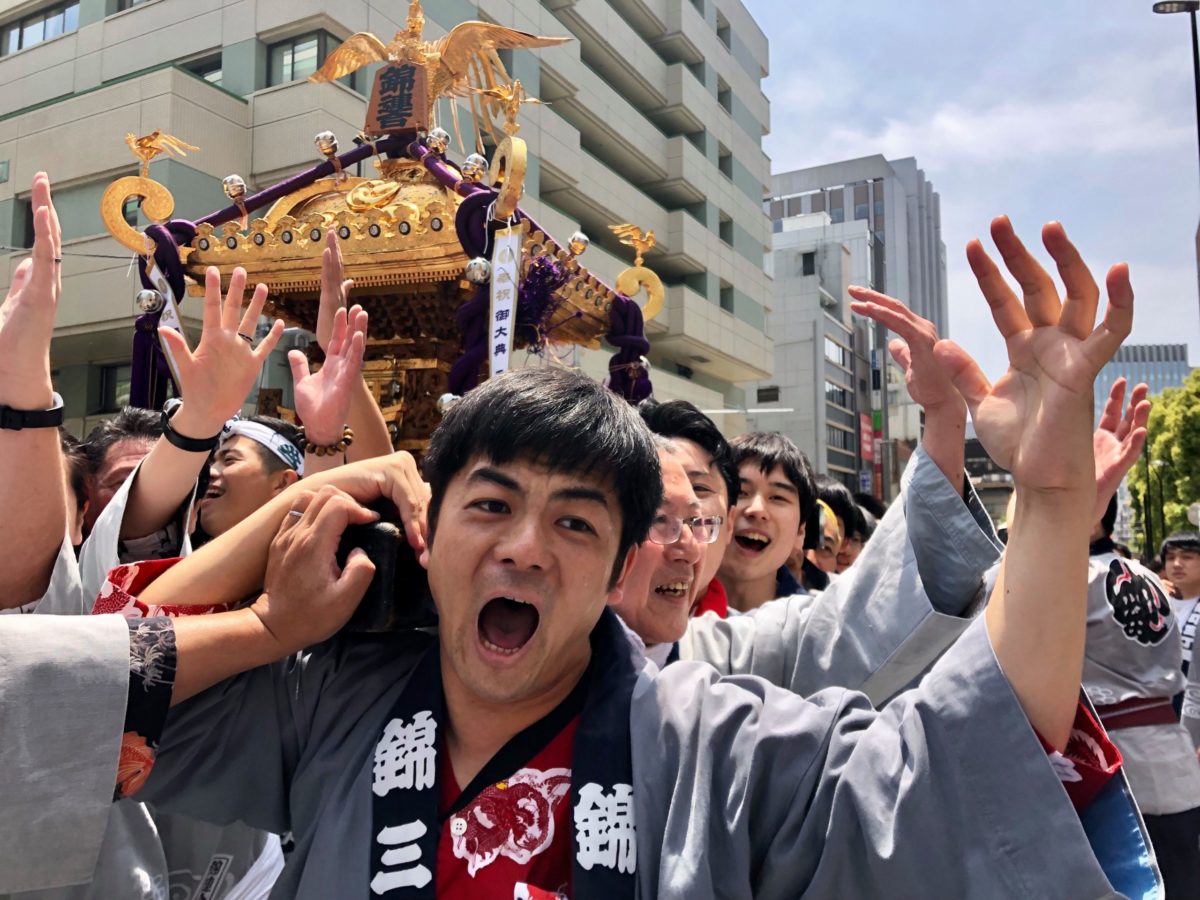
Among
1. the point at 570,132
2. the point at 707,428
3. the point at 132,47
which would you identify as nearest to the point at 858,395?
the point at 570,132

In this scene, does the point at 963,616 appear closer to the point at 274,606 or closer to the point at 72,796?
the point at 274,606

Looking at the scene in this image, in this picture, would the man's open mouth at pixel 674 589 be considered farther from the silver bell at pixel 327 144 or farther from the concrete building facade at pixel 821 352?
the concrete building facade at pixel 821 352

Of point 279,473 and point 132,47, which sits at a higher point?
point 132,47

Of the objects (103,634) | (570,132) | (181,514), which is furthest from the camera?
(570,132)

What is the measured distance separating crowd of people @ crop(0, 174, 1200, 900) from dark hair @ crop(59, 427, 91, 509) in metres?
0.36

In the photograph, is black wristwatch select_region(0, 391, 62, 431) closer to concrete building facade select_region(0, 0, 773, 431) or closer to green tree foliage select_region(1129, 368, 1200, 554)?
concrete building facade select_region(0, 0, 773, 431)

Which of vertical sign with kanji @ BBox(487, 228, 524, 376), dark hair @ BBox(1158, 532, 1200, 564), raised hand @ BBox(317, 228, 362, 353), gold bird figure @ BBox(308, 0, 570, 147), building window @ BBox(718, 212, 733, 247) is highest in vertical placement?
building window @ BBox(718, 212, 733, 247)

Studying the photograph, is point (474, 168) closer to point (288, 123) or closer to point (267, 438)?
point (267, 438)

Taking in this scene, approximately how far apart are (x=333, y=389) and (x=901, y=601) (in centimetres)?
136

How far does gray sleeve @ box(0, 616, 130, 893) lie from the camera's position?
1170 mm

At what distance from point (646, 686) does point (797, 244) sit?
3839cm

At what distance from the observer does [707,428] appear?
252 cm

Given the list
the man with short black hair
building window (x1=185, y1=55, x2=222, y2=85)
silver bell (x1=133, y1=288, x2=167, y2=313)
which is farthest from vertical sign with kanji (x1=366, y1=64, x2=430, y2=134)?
building window (x1=185, y1=55, x2=222, y2=85)

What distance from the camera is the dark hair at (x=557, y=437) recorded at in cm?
144
